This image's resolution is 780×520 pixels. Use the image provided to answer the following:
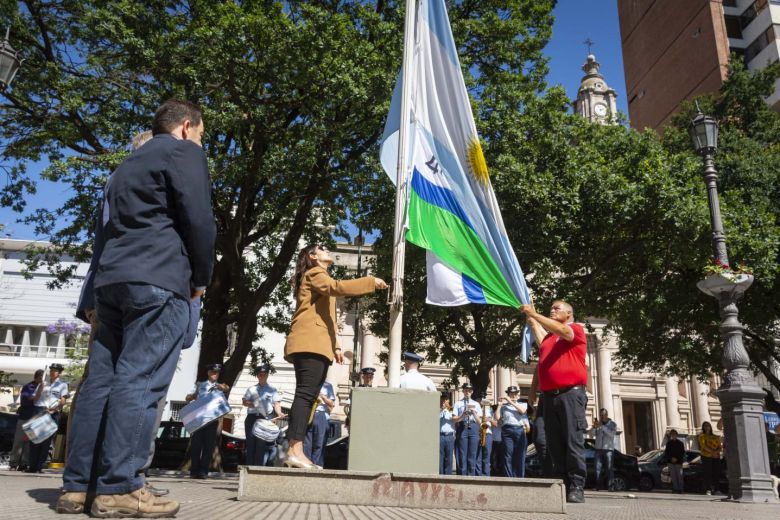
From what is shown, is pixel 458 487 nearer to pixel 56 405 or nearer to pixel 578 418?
pixel 578 418

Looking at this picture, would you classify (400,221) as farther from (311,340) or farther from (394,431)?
(394,431)

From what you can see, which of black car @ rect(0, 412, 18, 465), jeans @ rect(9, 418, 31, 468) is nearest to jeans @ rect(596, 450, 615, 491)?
jeans @ rect(9, 418, 31, 468)

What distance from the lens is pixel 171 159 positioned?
10.7ft

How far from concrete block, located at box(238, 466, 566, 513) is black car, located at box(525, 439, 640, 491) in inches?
549

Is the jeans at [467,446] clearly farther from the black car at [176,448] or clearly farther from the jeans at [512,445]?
the black car at [176,448]

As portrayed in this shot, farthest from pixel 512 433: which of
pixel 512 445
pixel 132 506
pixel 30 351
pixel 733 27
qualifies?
pixel 733 27

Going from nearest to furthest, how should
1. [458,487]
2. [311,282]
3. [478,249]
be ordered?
1. [458,487]
2. [311,282]
3. [478,249]

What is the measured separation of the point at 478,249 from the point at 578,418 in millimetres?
1917

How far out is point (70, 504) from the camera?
2949mm

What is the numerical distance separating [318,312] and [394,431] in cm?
119

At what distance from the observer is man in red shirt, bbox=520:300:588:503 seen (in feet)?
19.6

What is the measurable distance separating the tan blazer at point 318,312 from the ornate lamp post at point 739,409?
7.04 m

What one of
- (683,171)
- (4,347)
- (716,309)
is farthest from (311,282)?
(4,347)

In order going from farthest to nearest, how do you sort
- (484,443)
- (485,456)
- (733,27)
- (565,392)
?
1. (733,27)
2. (485,456)
3. (484,443)
4. (565,392)
